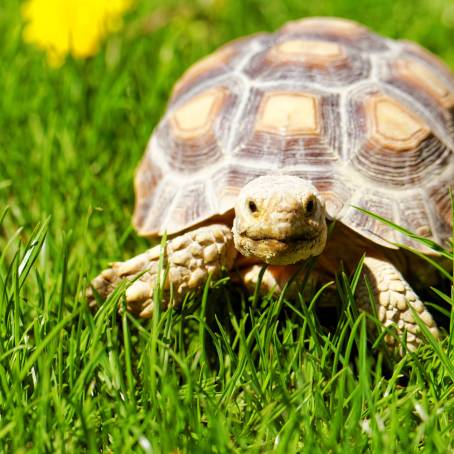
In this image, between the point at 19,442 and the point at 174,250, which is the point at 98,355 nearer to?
the point at 19,442

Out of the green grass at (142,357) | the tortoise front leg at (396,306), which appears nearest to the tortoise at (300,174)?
the tortoise front leg at (396,306)

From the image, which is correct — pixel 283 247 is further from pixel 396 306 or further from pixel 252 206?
pixel 396 306

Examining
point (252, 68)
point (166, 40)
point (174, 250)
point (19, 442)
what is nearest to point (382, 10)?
point (166, 40)

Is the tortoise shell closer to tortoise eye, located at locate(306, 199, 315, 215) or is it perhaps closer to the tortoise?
the tortoise

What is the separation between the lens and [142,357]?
1992mm

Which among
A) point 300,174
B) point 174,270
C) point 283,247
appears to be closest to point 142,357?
point 174,270

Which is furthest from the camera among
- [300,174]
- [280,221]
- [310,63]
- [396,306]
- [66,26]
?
[66,26]

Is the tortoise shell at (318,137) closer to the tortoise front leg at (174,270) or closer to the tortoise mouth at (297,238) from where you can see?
the tortoise front leg at (174,270)

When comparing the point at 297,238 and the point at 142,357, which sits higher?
the point at 297,238

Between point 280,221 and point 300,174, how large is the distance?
15.3 inches

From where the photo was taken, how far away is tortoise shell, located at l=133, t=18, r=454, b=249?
92.1 inches

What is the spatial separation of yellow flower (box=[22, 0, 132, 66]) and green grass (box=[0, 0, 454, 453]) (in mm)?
617

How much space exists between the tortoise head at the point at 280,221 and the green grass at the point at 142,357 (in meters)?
0.16

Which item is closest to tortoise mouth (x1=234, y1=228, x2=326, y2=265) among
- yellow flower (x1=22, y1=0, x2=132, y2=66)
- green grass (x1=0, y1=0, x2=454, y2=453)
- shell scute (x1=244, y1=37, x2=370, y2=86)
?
green grass (x1=0, y1=0, x2=454, y2=453)
